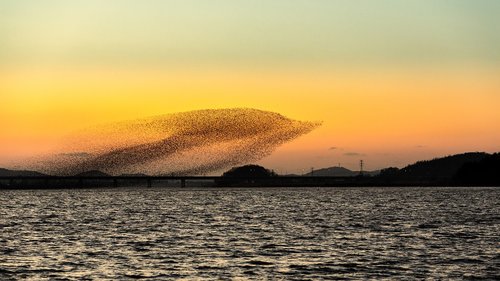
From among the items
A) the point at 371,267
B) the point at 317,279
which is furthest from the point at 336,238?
the point at 317,279

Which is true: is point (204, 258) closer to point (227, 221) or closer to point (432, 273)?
point (432, 273)

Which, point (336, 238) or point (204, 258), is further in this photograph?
point (336, 238)

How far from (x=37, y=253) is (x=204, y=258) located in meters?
13.5

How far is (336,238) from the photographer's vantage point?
8506 centimetres

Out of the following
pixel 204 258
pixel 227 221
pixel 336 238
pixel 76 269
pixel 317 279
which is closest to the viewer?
pixel 317 279

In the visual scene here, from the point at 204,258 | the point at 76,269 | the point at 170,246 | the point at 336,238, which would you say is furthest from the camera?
the point at 336,238

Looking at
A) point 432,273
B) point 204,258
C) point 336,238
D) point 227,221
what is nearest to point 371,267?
point 432,273

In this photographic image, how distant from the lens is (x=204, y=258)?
66.6m

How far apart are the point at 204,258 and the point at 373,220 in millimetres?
53487

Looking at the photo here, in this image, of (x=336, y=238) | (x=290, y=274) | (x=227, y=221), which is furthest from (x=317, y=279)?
(x=227, y=221)

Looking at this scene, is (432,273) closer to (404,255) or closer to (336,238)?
(404,255)

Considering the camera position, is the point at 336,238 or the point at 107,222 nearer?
the point at 336,238

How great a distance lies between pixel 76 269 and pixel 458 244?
33856mm

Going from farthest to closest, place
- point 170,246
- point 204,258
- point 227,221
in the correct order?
point 227,221 < point 170,246 < point 204,258
